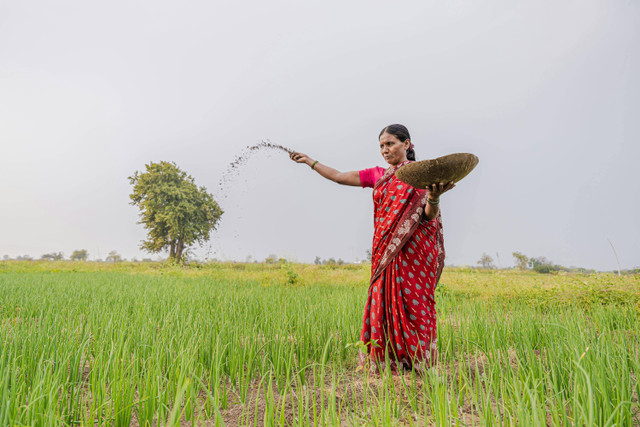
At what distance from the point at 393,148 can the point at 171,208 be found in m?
22.3

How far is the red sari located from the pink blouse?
0.29m

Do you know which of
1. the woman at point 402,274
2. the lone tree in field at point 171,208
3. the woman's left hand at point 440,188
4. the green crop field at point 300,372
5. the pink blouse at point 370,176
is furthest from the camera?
the lone tree in field at point 171,208

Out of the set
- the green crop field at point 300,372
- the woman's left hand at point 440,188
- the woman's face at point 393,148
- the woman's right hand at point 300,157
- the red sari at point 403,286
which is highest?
Result: the woman's right hand at point 300,157

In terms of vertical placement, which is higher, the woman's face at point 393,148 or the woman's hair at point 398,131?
the woman's hair at point 398,131

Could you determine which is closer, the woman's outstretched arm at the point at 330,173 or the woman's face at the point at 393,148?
the woman's face at the point at 393,148

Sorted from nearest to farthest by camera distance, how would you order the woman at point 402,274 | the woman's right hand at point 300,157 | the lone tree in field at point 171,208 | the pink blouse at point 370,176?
the woman at point 402,274 → the pink blouse at point 370,176 → the woman's right hand at point 300,157 → the lone tree in field at point 171,208

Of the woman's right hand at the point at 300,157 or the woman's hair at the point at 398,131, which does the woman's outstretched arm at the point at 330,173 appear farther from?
the woman's hair at the point at 398,131

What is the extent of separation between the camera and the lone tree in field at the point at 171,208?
2259 centimetres

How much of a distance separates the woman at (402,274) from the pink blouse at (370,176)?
0.18 m

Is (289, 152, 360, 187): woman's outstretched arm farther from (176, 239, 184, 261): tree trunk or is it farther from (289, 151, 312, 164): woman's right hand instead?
(176, 239, 184, 261): tree trunk

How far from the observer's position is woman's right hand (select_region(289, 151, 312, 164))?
3.24m

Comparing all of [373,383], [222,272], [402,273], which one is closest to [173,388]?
[373,383]

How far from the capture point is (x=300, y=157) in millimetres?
3283

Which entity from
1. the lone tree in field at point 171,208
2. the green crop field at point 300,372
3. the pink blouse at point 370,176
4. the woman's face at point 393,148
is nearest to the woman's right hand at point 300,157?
the pink blouse at point 370,176
